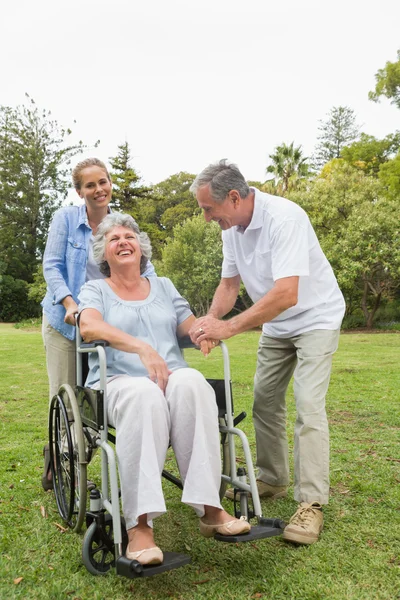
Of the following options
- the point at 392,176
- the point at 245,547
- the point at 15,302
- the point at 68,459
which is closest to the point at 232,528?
the point at 245,547

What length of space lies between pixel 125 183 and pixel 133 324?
2606 centimetres

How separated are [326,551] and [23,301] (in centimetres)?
2520

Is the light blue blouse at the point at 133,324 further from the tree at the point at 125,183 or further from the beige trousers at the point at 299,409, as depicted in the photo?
the tree at the point at 125,183

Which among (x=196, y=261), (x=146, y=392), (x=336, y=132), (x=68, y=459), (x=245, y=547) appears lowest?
(x=245, y=547)

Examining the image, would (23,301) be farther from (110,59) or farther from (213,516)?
(213,516)

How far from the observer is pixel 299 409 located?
264cm

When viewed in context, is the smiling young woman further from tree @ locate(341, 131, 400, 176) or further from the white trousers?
tree @ locate(341, 131, 400, 176)

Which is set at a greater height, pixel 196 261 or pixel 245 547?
pixel 196 261

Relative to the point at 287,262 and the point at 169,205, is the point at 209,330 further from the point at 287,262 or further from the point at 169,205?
the point at 169,205

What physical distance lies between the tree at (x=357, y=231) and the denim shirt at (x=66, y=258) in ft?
44.1

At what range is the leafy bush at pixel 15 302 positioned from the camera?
2564cm

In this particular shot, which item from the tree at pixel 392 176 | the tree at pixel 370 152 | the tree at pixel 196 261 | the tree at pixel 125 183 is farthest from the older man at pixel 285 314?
the tree at pixel 125 183

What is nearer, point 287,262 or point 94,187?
point 287,262

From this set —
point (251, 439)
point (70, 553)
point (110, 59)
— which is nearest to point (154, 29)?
point (110, 59)
